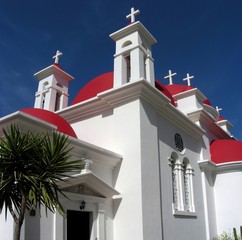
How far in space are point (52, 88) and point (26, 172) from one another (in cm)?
926

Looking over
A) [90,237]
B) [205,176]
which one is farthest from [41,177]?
[205,176]

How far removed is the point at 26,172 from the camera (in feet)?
17.9

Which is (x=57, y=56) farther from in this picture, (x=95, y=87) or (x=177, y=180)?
(x=177, y=180)

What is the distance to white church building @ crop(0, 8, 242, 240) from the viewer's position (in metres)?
8.48

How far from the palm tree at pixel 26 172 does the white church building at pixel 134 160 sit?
5.19ft

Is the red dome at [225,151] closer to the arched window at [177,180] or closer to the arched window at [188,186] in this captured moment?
the arched window at [188,186]

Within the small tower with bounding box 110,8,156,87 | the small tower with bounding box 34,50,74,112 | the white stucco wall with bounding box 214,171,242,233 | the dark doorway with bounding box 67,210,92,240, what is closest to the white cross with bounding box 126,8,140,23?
the small tower with bounding box 110,8,156,87

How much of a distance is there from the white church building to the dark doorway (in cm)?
3

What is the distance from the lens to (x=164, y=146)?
36.1 ft

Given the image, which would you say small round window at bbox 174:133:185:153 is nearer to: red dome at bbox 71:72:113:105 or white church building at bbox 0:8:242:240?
white church building at bbox 0:8:242:240

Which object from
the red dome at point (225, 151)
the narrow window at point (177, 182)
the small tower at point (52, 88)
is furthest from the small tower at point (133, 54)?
the red dome at point (225, 151)

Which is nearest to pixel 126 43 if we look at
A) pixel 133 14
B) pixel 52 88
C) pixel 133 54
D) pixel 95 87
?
pixel 133 54

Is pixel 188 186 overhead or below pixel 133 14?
below

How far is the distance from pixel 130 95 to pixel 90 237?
14.6 ft
